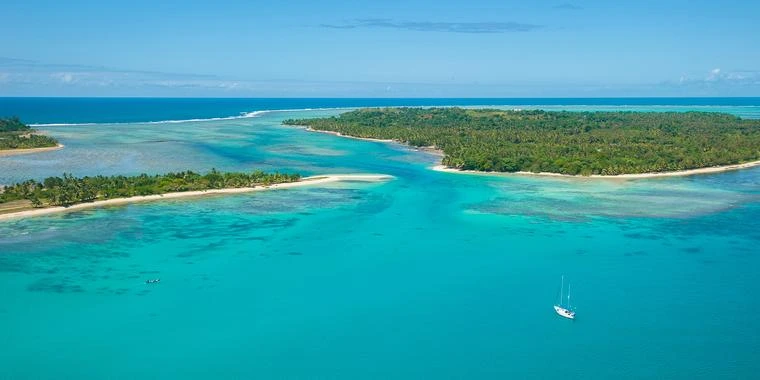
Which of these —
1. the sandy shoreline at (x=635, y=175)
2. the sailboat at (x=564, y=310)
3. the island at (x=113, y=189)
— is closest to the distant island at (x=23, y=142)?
the island at (x=113, y=189)

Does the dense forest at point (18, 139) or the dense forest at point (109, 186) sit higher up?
the dense forest at point (18, 139)

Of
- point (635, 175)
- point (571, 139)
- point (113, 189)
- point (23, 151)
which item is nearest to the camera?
point (113, 189)

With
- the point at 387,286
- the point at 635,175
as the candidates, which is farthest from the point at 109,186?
the point at 635,175

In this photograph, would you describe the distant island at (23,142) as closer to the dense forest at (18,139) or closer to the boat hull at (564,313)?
the dense forest at (18,139)

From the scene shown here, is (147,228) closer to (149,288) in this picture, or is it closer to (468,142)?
(149,288)

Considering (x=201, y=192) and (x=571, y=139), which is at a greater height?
(x=571, y=139)

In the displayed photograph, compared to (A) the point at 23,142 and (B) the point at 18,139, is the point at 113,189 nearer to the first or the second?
(A) the point at 23,142

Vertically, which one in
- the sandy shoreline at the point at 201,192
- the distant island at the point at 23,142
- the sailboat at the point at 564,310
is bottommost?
the sailboat at the point at 564,310
